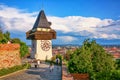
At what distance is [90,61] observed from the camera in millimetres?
24922

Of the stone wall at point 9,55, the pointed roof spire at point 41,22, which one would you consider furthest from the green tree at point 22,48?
the stone wall at point 9,55

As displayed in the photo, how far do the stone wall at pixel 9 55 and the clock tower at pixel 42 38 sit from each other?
56.7ft

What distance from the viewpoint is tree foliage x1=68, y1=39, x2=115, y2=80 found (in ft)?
80.3

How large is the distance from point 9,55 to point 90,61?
14.1 meters

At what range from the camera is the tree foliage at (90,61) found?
24484mm

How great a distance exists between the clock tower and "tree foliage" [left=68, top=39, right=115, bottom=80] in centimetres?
2998

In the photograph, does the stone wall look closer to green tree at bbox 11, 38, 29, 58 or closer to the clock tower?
green tree at bbox 11, 38, 29, 58

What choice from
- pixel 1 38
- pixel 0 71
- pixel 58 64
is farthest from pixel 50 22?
pixel 0 71

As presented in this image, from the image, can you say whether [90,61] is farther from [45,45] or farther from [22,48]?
[22,48]

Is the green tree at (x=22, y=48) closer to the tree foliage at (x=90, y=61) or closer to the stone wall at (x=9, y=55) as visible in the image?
the stone wall at (x=9, y=55)

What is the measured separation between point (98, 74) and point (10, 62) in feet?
52.6

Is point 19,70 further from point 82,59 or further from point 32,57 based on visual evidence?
point 32,57

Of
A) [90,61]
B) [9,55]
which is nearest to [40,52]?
[9,55]

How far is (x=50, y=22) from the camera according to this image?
5944 cm
